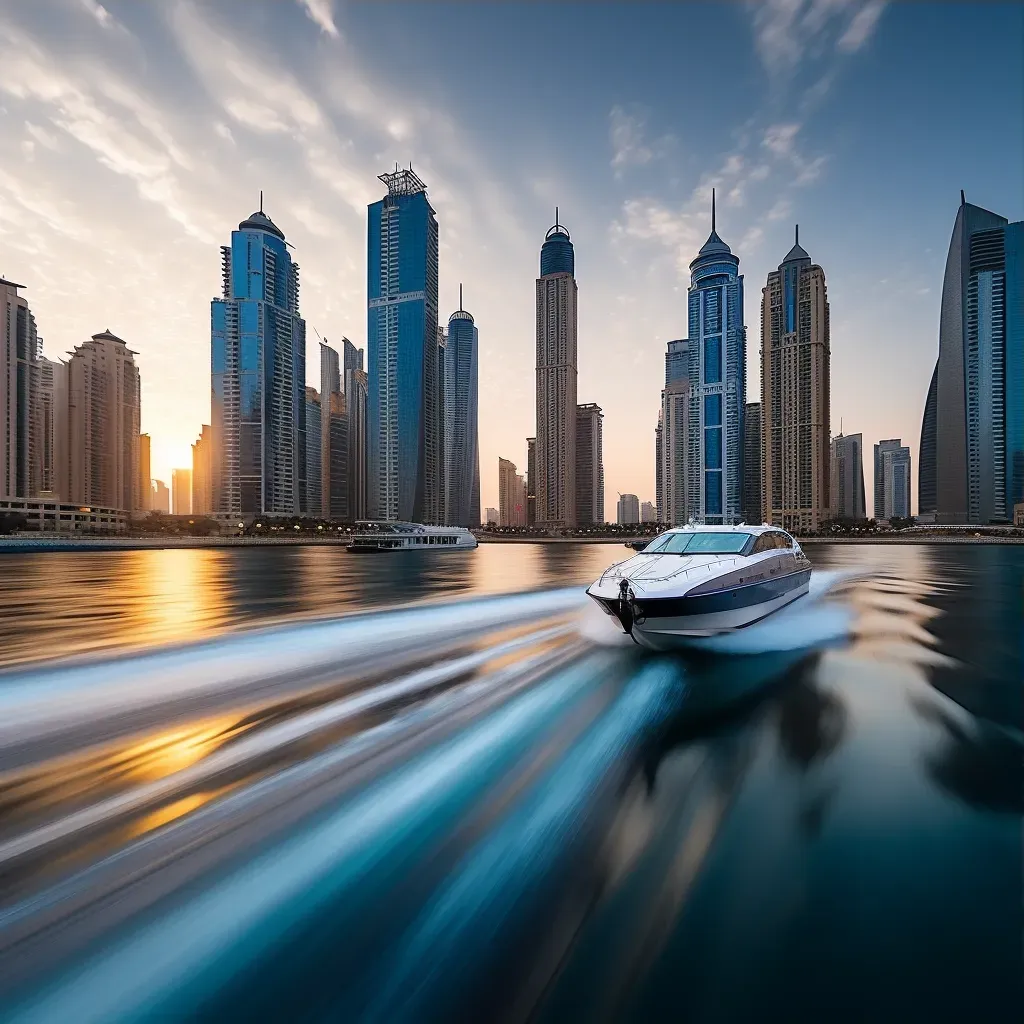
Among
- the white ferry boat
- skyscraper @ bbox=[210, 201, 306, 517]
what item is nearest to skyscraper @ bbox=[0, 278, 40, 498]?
skyscraper @ bbox=[210, 201, 306, 517]

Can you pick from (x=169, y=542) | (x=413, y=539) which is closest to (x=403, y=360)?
(x=169, y=542)

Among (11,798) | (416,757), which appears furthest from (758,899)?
(11,798)

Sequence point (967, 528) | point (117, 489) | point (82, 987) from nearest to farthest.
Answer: point (82, 987) → point (967, 528) → point (117, 489)

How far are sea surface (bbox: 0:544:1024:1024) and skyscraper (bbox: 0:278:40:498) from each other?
174 metres

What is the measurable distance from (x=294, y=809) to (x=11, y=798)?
2716mm

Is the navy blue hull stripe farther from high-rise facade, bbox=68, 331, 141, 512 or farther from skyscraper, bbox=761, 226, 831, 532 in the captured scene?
high-rise facade, bbox=68, 331, 141, 512

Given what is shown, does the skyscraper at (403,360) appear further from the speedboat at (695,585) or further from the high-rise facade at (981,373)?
the high-rise facade at (981,373)

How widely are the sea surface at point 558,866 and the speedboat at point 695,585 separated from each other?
76.9 inches

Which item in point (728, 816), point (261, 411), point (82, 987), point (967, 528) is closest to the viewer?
point (82, 987)

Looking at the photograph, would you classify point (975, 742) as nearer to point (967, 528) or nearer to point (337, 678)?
point (337, 678)

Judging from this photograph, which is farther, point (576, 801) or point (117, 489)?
point (117, 489)

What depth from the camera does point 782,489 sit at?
526 ft

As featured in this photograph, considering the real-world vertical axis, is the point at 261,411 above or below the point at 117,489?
above

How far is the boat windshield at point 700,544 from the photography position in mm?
12188
